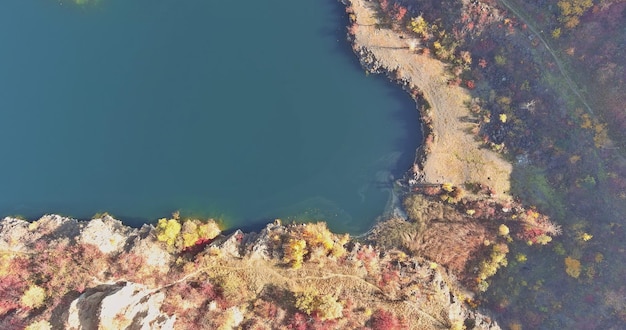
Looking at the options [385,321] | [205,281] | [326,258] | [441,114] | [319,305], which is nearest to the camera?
[319,305]

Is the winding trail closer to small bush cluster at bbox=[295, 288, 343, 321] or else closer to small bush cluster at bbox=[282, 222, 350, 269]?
small bush cluster at bbox=[282, 222, 350, 269]

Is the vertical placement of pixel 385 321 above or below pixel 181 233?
below

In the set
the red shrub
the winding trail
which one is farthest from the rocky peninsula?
the winding trail

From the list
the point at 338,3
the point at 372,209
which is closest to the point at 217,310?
the point at 372,209

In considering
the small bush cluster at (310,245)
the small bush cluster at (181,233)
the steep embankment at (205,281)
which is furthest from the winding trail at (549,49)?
the small bush cluster at (181,233)

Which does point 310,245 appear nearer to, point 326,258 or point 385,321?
point 326,258

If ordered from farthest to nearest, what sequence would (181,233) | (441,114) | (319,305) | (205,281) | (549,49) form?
(441,114) < (549,49) < (181,233) < (205,281) < (319,305)

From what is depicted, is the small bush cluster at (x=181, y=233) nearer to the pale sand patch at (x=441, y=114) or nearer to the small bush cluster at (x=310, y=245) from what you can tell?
the small bush cluster at (x=310, y=245)

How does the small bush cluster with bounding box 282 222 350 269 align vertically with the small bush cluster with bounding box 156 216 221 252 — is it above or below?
above

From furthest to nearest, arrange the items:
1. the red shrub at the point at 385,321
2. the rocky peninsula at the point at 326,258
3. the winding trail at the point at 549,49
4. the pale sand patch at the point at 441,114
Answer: the pale sand patch at the point at 441,114, the winding trail at the point at 549,49, the red shrub at the point at 385,321, the rocky peninsula at the point at 326,258

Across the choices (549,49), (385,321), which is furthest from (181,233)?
(549,49)
